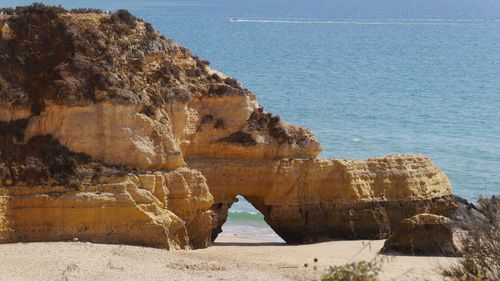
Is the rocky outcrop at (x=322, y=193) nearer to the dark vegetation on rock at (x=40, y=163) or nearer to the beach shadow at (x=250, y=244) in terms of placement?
the beach shadow at (x=250, y=244)

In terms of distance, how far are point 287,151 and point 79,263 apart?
886 centimetres

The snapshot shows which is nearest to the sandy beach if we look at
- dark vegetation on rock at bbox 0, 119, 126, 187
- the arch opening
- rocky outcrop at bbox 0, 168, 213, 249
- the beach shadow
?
rocky outcrop at bbox 0, 168, 213, 249

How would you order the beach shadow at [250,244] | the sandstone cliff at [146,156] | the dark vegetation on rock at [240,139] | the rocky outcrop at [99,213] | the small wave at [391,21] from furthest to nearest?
1. the small wave at [391,21]
2. the beach shadow at [250,244]
3. the dark vegetation on rock at [240,139]
4. the sandstone cliff at [146,156]
5. the rocky outcrop at [99,213]

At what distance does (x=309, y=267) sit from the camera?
35406 millimetres

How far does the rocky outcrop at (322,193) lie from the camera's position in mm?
39719

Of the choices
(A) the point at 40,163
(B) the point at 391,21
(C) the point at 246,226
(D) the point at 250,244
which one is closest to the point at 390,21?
A: (B) the point at 391,21

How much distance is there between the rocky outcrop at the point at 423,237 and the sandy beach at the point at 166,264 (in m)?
0.51

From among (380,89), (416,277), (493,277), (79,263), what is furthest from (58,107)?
(380,89)

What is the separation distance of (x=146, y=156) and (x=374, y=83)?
2247 inches

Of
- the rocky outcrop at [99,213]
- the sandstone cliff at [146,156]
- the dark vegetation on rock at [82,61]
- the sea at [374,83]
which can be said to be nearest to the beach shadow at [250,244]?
the sandstone cliff at [146,156]

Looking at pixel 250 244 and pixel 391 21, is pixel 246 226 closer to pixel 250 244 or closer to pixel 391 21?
pixel 250 244

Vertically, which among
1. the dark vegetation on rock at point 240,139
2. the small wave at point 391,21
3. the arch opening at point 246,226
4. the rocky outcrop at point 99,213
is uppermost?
the small wave at point 391,21

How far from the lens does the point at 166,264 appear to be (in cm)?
3406

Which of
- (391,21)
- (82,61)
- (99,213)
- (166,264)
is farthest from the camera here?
(391,21)
